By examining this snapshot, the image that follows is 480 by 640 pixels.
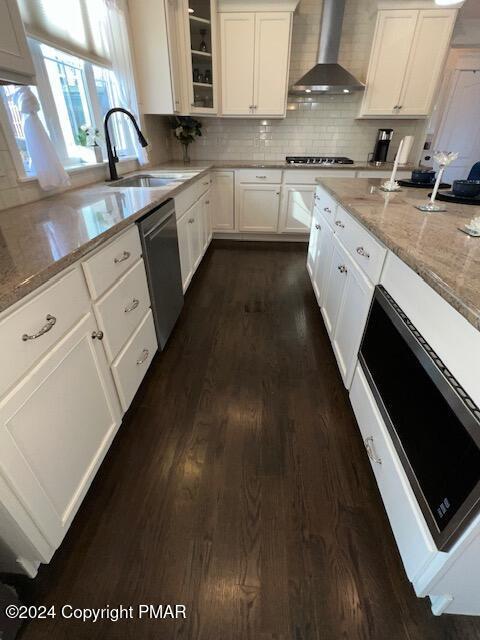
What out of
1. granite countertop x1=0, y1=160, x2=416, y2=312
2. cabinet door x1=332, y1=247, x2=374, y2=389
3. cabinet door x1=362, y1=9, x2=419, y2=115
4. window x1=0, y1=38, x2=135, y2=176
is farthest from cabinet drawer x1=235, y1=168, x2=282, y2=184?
cabinet door x1=332, y1=247, x2=374, y2=389

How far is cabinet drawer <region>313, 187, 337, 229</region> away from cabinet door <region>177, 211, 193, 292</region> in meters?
1.06

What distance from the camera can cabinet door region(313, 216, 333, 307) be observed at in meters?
2.08

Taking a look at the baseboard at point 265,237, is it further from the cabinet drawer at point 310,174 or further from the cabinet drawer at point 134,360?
the cabinet drawer at point 134,360

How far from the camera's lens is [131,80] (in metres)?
2.61

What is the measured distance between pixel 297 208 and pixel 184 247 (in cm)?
181

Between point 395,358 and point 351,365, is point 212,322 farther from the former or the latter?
point 395,358

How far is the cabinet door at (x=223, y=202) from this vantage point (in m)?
3.55

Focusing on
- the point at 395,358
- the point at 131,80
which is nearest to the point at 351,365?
the point at 395,358

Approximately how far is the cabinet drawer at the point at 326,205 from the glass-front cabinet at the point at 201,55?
6.01 ft

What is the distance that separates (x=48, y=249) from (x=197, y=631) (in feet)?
4.04

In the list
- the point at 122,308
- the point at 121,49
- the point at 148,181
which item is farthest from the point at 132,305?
the point at 121,49

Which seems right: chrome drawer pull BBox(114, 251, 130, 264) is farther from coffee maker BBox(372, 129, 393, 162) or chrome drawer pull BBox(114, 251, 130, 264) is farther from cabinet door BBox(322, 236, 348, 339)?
coffee maker BBox(372, 129, 393, 162)

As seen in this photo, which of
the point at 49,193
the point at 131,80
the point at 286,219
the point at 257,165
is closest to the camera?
the point at 49,193

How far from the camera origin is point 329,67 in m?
3.25
